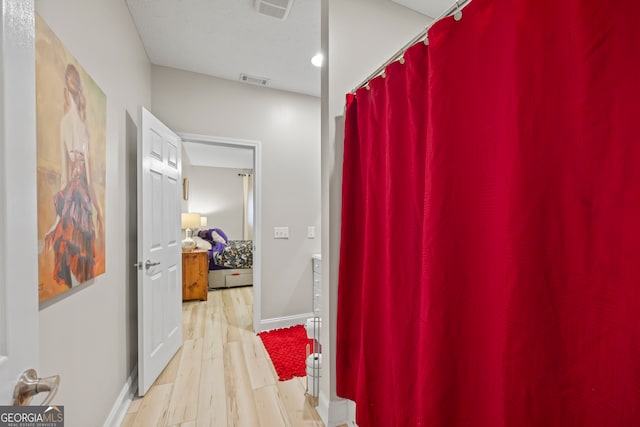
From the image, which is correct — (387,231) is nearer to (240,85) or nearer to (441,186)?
(441,186)

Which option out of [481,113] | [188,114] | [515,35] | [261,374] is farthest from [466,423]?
[188,114]

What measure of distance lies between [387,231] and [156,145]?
1.94m

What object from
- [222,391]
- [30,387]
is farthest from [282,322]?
[30,387]

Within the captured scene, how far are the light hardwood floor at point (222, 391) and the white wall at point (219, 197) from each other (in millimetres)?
4950

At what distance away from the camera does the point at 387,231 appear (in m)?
1.20

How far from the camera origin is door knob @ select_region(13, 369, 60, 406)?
541 millimetres

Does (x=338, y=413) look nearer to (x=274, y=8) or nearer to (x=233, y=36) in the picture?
(x=274, y=8)

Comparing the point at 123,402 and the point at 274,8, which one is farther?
the point at 274,8

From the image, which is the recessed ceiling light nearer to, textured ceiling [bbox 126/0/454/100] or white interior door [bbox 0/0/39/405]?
textured ceiling [bbox 126/0/454/100]

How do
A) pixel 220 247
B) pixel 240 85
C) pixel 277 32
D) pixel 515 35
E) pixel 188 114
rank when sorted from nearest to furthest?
pixel 515 35
pixel 277 32
pixel 188 114
pixel 240 85
pixel 220 247

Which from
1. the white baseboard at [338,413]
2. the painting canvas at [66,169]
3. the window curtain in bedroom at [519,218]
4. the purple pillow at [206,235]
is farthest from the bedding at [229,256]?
the window curtain in bedroom at [519,218]

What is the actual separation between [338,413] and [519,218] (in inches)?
60.8

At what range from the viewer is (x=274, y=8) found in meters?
1.89

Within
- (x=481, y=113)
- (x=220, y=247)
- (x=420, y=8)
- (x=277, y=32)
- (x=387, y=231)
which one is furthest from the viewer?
(x=220, y=247)
